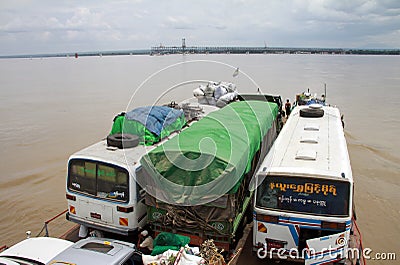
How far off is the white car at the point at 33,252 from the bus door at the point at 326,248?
3.78m

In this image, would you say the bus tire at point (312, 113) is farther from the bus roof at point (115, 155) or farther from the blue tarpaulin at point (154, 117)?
the bus roof at point (115, 155)

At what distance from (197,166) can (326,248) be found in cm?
234

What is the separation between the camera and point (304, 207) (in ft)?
17.6

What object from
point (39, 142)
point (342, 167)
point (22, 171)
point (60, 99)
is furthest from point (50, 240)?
point (60, 99)

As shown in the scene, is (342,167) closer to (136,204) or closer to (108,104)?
(136,204)

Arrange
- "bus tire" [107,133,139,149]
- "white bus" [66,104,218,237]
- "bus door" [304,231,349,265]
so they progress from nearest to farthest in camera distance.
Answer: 1. "bus door" [304,231,349,265]
2. "white bus" [66,104,218,237]
3. "bus tire" [107,133,139,149]

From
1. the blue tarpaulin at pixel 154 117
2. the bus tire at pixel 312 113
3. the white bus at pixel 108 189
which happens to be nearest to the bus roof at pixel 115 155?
the white bus at pixel 108 189

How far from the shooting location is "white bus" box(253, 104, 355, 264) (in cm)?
514

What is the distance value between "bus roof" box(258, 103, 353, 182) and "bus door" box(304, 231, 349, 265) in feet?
2.99

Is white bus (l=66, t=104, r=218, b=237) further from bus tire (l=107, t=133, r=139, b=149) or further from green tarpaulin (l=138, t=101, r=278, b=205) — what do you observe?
green tarpaulin (l=138, t=101, r=278, b=205)

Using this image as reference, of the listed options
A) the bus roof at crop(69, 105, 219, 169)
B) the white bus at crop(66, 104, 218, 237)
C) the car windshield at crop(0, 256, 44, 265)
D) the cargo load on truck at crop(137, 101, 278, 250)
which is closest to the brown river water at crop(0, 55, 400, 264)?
the white bus at crop(66, 104, 218, 237)

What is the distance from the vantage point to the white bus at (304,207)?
5.14m

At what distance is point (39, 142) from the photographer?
643 inches

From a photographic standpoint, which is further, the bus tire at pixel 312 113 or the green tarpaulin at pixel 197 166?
the bus tire at pixel 312 113
